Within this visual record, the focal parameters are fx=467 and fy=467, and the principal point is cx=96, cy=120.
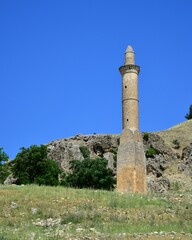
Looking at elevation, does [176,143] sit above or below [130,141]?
above

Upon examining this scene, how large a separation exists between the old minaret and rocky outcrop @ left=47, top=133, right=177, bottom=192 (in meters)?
11.4

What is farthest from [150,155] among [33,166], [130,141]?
[130,141]

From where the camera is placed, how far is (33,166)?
3962cm

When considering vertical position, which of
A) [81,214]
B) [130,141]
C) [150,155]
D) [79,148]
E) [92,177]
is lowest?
[81,214]

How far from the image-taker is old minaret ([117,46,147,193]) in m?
31.2

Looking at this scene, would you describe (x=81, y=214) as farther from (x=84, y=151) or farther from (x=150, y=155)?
(x=150, y=155)

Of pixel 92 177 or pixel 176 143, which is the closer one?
pixel 92 177

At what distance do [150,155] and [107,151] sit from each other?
472 centimetres

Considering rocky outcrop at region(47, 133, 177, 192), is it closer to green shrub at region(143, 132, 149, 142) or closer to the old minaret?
green shrub at region(143, 132, 149, 142)

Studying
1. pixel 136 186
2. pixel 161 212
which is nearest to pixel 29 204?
pixel 161 212

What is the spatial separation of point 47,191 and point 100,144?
2870 cm

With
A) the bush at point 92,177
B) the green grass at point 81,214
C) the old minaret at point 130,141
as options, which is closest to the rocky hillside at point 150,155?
the bush at point 92,177

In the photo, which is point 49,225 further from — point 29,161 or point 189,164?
point 189,164

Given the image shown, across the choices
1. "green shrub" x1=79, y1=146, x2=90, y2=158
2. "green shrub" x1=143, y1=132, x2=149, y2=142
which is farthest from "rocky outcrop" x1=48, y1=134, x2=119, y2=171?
"green shrub" x1=143, y1=132, x2=149, y2=142
